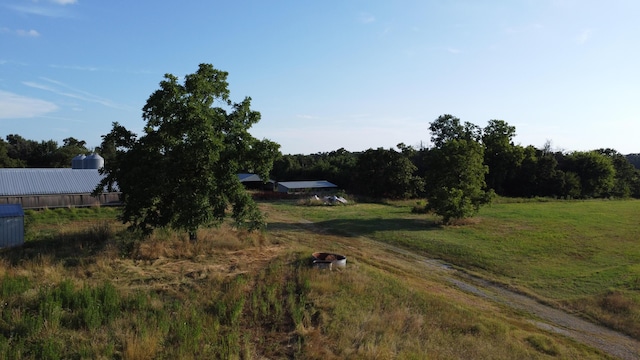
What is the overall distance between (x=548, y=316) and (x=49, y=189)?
3972 cm

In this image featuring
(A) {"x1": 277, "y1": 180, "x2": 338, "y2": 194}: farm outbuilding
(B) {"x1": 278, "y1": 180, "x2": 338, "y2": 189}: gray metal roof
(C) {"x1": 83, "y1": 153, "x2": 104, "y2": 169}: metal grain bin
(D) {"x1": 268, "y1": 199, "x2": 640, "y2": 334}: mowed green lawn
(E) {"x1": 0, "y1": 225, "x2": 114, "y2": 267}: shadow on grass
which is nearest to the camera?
(E) {"x1": 0, "y1": 225, "x2": 114, "y2": 267}: shadow on grass

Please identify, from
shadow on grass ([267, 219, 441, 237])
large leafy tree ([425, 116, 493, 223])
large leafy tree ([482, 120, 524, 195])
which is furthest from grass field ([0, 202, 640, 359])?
large leafy tree ([482, 120, 524, 195])

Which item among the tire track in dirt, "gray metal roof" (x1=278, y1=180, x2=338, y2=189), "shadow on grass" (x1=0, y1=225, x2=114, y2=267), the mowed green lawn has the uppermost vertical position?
"gray metal roof" (x1=278, y1=180, x2=338, y2=189)

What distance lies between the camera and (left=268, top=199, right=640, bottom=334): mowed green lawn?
19141mm

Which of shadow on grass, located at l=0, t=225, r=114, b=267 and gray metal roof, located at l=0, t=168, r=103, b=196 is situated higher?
gray metal roof, located at l=0, t=168, r=103, b=196

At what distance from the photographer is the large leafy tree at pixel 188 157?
16.0 metres

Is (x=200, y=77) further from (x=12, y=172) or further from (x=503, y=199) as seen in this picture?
(x=503, y=199)

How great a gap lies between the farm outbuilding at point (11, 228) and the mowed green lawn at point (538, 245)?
65.7ft

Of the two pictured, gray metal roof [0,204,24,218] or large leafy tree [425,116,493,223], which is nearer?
gray metal roof [0,204,24,218]

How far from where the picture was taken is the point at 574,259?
24.6 m

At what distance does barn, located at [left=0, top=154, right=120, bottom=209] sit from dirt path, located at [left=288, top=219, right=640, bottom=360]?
1158 inches

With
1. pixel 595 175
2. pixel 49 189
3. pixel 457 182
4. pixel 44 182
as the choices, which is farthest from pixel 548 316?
pixel 595 175

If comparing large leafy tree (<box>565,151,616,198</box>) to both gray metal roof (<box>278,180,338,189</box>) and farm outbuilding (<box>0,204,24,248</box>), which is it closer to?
gray metal roof (<box>278,180,338,189</box>)

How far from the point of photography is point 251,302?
11641 mm
